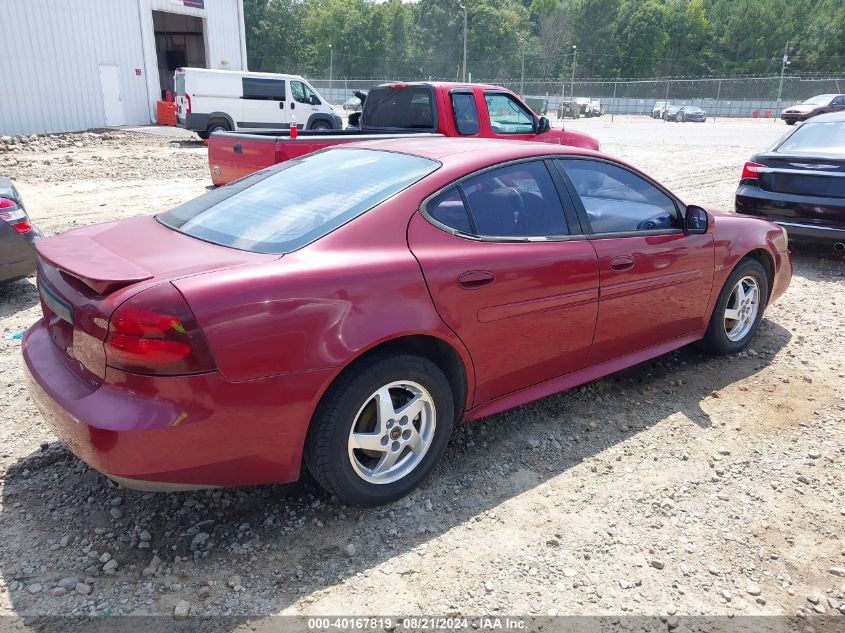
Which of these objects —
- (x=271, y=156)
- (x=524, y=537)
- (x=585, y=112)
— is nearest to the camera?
(x=524, y=537)

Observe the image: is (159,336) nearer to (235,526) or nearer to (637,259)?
(235,526)

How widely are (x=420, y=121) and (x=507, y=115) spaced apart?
129 centimetres

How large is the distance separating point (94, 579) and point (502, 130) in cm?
794

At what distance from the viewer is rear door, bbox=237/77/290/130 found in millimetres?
20188

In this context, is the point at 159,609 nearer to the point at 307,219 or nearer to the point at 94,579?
the point at 94,579

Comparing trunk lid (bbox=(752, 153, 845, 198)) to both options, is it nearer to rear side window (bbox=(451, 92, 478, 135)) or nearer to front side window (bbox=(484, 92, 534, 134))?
front side window (bbox=(484, 92, 534, 134))

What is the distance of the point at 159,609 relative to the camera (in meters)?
2.41

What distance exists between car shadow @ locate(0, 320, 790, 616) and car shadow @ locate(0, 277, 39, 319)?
273cm

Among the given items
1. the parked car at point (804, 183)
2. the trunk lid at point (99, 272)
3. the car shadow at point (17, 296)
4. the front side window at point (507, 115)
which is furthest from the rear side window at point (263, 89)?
the trunk lid at point (99, 272)

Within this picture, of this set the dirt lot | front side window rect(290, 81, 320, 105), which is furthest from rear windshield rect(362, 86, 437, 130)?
front side window rect(290, 81, 320, 105)

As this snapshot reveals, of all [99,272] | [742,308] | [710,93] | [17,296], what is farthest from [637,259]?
[710,93]

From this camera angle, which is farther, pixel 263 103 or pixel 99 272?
pixel 263 103

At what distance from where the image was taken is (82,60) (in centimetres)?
2377

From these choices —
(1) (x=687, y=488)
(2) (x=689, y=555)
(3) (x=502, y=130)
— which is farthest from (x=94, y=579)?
(3) (x=502, y=130)
